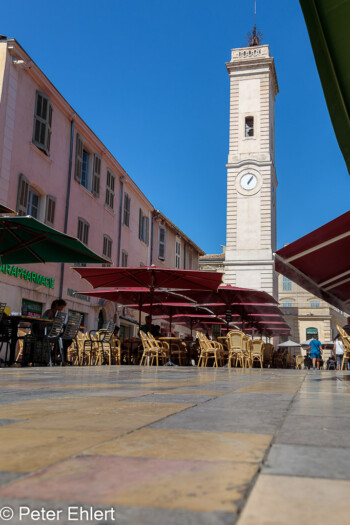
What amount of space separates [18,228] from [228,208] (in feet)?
85.5

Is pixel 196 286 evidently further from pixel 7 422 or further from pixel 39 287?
pixel 7 422

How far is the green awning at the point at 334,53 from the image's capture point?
2346mm

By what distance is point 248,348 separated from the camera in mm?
12047

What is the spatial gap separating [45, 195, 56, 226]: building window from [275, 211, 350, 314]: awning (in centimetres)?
1125

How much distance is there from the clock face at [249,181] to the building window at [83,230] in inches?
623

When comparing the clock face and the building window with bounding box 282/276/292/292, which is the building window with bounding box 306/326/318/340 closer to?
the building window with bounding box 282/276/292/292

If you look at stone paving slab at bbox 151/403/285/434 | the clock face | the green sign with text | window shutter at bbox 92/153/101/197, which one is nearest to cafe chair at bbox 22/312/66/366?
the green sign with text

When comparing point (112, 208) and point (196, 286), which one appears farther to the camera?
point (112, 208)

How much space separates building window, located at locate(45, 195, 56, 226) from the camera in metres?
16.2

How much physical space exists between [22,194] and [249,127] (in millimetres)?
22217

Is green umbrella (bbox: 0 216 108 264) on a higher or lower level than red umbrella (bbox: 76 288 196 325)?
higher

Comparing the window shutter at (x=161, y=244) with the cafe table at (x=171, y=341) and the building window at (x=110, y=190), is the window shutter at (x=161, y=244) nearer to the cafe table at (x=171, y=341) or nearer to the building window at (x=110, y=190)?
the building window at (x=110, y=190)

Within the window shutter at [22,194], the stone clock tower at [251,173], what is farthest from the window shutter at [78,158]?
the stone clock tower at [251,173]

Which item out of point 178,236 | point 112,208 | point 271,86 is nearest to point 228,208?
point 178,236
